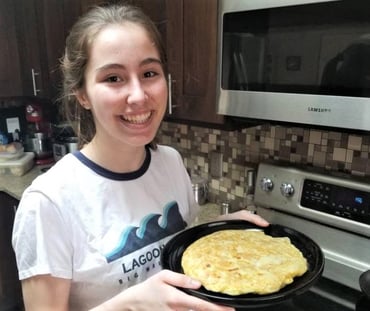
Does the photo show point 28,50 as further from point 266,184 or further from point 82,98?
point 266,184

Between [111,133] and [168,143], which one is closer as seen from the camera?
[111,133]

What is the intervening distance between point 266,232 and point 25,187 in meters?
1.39

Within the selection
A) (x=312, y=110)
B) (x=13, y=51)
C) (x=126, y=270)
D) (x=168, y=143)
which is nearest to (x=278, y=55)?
(x=312, y=110)

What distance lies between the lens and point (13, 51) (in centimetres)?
224

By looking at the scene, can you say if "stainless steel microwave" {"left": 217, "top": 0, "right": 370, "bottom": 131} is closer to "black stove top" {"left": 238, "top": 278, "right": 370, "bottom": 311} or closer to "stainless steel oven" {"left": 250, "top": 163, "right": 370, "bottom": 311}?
"stainless steel oven" {"left": 250, "top": 163, "right": 370, "bottom": 311}

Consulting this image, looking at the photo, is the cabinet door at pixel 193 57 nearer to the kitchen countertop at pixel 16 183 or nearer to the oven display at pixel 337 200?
the oven display at pixel 337 200

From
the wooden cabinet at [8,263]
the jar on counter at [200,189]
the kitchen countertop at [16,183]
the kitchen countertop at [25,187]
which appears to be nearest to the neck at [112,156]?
the kitchen countertop at [25,187]

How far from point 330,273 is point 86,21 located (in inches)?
43.1

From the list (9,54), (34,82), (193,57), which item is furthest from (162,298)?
(9,54)

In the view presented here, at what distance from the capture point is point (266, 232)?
1075mm

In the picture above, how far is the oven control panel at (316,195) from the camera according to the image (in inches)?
44.4

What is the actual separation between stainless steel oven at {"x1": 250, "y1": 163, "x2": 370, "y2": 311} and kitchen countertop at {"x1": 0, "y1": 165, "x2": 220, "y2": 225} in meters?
0.31

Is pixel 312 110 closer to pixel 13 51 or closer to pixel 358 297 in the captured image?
pixel 358 297

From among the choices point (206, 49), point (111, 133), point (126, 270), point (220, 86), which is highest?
point (206, 49)
